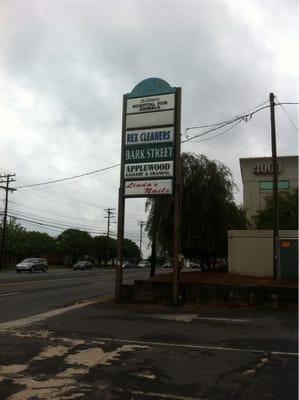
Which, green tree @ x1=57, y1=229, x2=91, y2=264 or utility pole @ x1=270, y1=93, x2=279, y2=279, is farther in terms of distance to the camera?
green tree @ x1=57, y1=229, x2=91, y2=264

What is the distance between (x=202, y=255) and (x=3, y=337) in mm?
17448

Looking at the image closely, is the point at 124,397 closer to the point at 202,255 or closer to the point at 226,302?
the point at 226,302

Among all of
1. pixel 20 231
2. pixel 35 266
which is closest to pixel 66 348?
pixel 35 266

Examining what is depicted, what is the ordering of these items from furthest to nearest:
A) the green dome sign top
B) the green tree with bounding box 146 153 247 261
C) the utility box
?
the green tree with bounding box 146 153 247 261 → the utility box → the green dome sign top

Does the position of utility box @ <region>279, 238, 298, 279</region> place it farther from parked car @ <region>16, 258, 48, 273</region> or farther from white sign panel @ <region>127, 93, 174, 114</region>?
parked car @ <region>16, 258, 48, 273</region>

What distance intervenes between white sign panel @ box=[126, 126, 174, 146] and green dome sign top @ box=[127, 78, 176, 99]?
4.10 feet

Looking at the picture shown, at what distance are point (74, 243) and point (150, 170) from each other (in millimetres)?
84395

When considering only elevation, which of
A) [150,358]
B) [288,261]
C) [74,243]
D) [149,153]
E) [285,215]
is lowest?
[150,358]

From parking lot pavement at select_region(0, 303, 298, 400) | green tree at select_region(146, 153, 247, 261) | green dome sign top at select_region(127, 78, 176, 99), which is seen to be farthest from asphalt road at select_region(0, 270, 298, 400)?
green tree at select_region(146, 153, 247, 261)

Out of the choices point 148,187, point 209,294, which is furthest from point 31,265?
point 209,294

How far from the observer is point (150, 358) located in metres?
8.66

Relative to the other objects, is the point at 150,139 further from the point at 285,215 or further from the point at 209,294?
the point at 285,215

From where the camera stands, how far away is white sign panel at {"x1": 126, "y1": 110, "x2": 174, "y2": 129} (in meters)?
18.2

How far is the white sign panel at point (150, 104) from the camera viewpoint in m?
18.3
